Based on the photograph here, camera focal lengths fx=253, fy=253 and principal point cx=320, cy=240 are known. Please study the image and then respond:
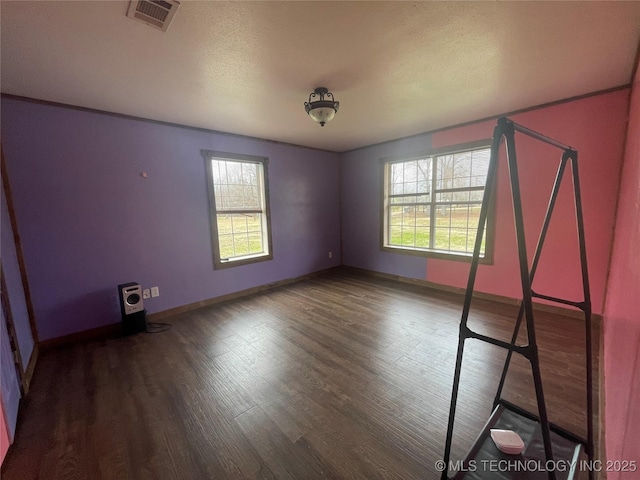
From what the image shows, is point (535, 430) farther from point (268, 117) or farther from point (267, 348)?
point (268, 117)

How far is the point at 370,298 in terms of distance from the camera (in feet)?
12.2

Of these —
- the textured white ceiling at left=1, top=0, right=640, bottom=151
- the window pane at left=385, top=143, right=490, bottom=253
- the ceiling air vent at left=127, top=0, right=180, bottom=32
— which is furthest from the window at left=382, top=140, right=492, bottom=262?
the ceiling air vent at left=127, top=0, right=180, bottom=32

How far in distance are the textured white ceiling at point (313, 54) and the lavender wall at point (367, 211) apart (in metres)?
1.64

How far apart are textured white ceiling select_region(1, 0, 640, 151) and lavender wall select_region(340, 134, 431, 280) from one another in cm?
164

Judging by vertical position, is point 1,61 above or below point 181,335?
above

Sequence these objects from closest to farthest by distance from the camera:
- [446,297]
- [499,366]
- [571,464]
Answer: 1. [571,464]
2. [499,366]
3. [446,297]

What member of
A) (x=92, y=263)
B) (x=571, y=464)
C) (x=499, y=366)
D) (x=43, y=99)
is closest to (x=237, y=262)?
(x=92, y=263)

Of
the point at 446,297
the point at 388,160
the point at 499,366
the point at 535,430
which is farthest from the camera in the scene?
the point at 388,160

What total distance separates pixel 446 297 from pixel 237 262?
3117mm

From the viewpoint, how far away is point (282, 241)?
441 cm

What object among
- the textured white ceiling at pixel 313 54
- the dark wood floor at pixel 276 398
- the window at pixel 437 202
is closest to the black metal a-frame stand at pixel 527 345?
the dark wood floor at pixel 276 398

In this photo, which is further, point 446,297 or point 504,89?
point 446,297

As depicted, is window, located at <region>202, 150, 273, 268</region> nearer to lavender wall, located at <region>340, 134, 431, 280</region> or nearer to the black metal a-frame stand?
lavender wall, located at <region>340, 134, 431, 280</region>

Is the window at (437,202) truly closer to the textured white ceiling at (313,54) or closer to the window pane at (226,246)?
the textured white ceiling at (313,54)
